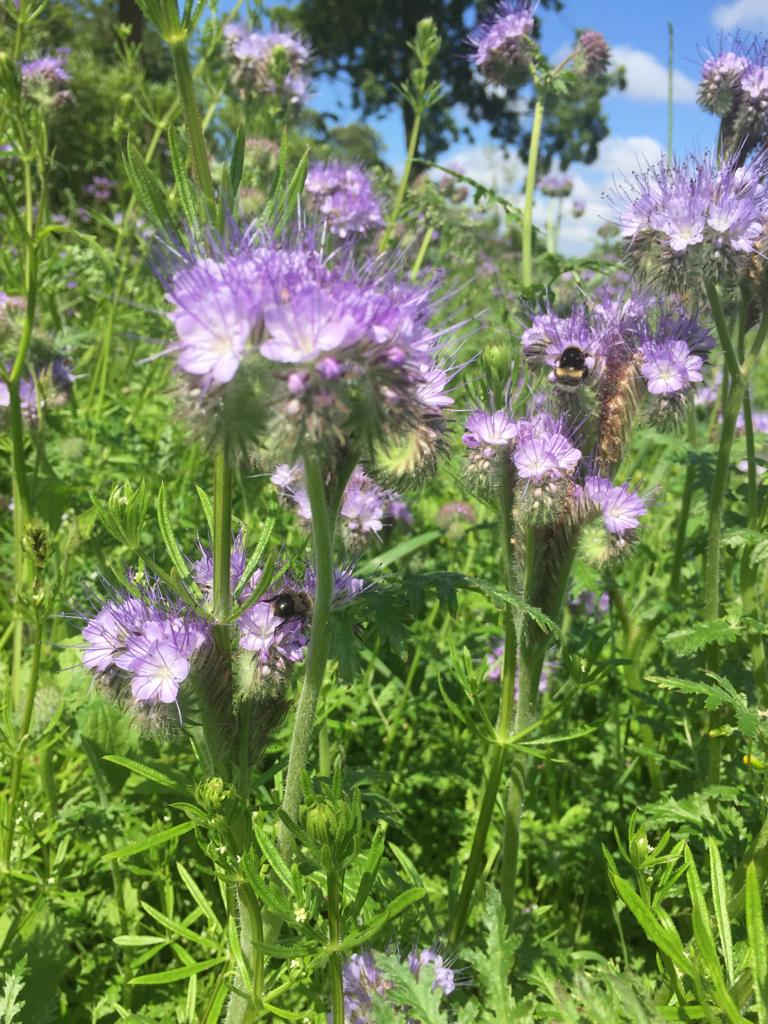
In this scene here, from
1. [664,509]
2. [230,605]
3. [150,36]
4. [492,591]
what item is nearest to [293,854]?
[230,605]

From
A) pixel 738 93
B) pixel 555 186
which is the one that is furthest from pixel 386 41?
pixel 738 93

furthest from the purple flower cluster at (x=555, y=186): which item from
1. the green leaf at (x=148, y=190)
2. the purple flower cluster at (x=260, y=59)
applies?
the green leaf at (x=148, y=190)

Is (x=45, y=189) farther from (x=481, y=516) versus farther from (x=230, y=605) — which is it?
(x=481, y=516)

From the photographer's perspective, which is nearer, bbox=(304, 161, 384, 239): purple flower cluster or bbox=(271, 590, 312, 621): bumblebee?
bbox=(271, 590, 312, 621): bumblebee

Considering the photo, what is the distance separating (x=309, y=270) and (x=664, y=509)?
13.6 ft

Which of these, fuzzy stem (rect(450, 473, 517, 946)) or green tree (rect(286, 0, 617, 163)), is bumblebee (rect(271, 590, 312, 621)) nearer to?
fuzzy stem (rect(450, 473, 517, 946))

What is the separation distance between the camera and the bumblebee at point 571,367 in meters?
2.33

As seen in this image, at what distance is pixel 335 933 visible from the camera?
153 cm

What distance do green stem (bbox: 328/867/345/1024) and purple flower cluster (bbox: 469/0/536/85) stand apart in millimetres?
4229

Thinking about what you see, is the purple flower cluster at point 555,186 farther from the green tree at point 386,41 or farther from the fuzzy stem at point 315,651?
the green tree at point 386,41

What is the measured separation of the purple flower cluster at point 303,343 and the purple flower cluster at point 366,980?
1.42 metres

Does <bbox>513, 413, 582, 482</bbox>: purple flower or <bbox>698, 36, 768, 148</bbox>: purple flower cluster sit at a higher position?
<bbox>698, 36, 768, 148</bbox>: purple flower cluster

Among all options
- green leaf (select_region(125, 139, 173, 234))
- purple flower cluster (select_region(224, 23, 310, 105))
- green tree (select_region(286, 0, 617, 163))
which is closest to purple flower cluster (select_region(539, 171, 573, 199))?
purple flower cluster (select_region(224, 23, 310, 105))

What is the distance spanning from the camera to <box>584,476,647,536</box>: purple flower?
225 centimetres
